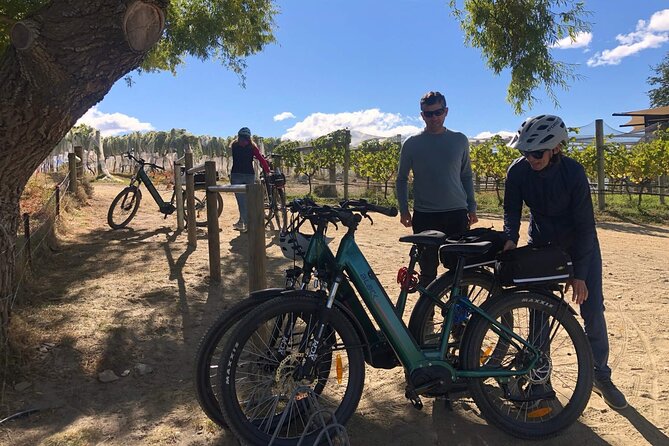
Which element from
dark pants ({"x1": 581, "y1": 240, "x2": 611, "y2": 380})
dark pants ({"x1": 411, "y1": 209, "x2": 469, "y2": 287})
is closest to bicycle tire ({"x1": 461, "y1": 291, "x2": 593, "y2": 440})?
dark pants ({"x1": 581, "y1": 240, "x2": 611, "y2": 380})

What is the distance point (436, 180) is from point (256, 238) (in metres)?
1.25

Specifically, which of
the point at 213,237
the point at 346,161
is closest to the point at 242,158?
the point at 213,237

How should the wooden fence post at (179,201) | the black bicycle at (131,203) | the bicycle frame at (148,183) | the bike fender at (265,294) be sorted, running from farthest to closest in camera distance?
the bicycle frame at (148,183) → the black bicycle at (131,203) → the wooden fence post at (179,201) → the bike fender at (265,294)

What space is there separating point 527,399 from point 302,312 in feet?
4.23

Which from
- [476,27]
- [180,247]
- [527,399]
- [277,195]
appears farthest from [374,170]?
[527,399]

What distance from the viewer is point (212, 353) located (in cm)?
236

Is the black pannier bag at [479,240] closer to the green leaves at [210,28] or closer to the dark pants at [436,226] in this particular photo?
the dark pants at [436,226]

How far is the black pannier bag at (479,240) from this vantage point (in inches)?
107

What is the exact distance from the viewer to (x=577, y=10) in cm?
989

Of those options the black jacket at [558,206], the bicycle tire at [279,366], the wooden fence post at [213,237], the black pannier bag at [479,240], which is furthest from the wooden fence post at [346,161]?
the bicycle tire at [279,366]

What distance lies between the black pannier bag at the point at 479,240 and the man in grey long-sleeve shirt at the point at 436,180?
0.56 metres

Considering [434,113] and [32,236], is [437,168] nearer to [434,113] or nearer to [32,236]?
[434,113]

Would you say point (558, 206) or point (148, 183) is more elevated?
point (148, 183)

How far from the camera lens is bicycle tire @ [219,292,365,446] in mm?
2258
